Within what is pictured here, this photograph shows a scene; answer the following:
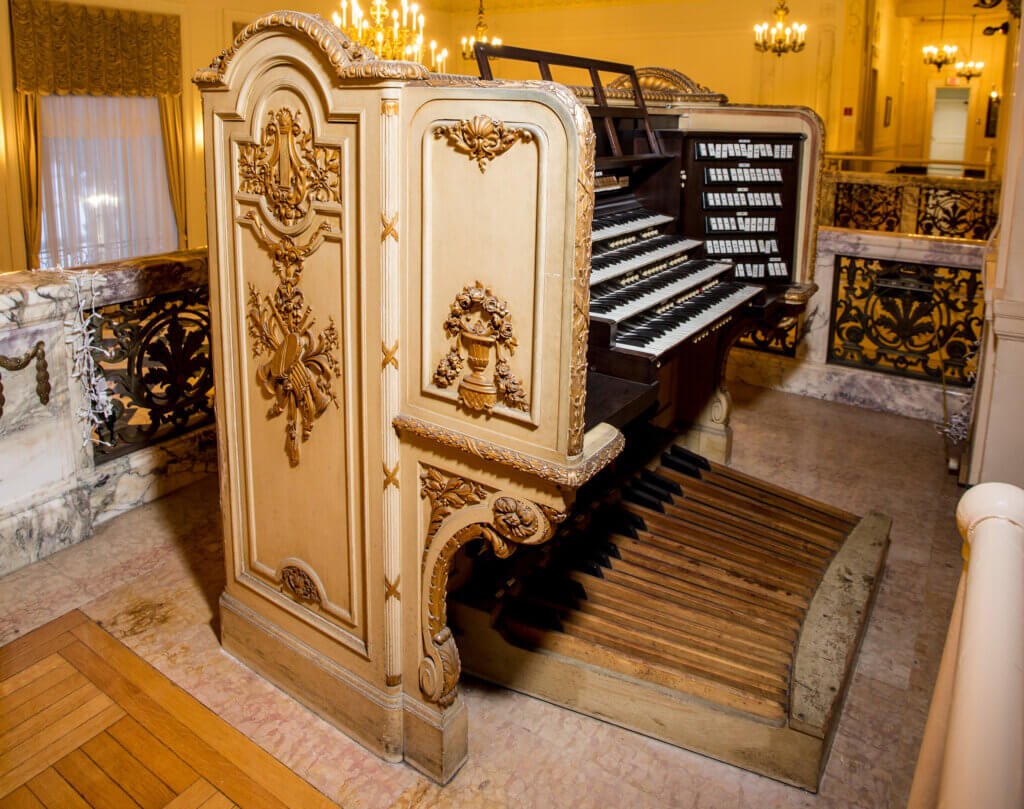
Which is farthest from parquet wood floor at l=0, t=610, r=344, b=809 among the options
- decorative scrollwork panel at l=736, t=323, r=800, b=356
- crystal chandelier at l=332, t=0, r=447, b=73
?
decorative scrollwork panel at l=736, t=323, r=800, b=356

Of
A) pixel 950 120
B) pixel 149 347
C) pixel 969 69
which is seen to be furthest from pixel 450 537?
pixel 950 120

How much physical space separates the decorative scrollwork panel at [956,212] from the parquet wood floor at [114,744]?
27.8 feet

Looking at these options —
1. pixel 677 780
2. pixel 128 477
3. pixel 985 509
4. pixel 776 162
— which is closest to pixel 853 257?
pixel 776 162

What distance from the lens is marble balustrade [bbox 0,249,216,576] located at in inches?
140

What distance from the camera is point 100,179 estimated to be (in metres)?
9.45

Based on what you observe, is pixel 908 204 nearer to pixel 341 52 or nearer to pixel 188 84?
pixel 188 84

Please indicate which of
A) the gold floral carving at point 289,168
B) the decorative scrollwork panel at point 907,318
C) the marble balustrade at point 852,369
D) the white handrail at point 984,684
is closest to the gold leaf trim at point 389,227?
the gold floral carving at point 289,168

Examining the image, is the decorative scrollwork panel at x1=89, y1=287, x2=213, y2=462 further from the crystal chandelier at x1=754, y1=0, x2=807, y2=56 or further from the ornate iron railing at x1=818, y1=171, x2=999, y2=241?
the crystal chandelier at x1=754, y1=0, x2=807, y2=56

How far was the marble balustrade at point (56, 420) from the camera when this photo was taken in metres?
3.55

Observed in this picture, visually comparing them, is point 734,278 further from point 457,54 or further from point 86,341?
point 457,54

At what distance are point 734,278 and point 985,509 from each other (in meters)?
3.15

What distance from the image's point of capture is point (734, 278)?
436 cm

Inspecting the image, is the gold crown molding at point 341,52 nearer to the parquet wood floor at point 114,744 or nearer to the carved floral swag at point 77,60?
the parquet wood floor at point 114,744

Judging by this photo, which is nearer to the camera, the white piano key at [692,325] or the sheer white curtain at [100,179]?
the white piano key at [692,325]
